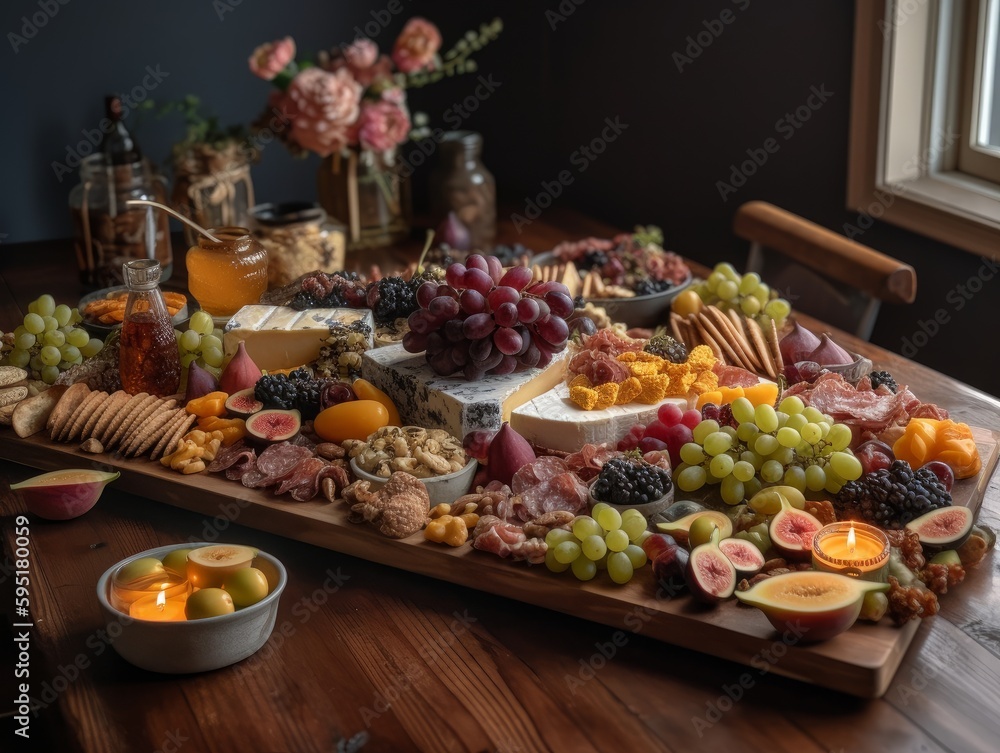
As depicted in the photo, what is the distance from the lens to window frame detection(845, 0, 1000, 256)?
8.38 feet

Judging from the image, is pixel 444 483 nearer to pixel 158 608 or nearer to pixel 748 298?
pixel 158 608

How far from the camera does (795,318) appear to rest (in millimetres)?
2273

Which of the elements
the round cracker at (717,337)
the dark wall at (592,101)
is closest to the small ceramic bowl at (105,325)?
the round cracker at (717,337)

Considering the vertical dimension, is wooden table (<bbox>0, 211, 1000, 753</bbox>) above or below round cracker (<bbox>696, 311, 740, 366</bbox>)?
below

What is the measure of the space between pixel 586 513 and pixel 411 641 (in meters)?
0.32

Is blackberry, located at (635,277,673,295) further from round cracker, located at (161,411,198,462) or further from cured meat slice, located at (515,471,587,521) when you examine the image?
round cracker, located at (161,411,198,462)

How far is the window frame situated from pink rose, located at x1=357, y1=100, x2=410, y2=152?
3.81 ft

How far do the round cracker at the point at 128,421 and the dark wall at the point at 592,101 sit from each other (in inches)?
67.0

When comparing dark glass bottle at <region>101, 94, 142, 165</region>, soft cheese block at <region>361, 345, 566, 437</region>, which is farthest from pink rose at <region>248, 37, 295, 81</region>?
soft cheese block at <region>361, 345, 566, 437</region>

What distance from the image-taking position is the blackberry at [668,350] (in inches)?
72.9

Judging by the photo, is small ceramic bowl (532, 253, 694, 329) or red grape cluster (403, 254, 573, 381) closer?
red grape cluster (403, 254, 573, 381)

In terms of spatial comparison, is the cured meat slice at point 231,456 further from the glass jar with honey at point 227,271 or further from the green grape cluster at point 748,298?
the green grape cluster at point 748,298

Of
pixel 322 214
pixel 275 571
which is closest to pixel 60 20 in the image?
pixel 322 214

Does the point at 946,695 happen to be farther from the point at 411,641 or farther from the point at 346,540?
the point at 346,540
